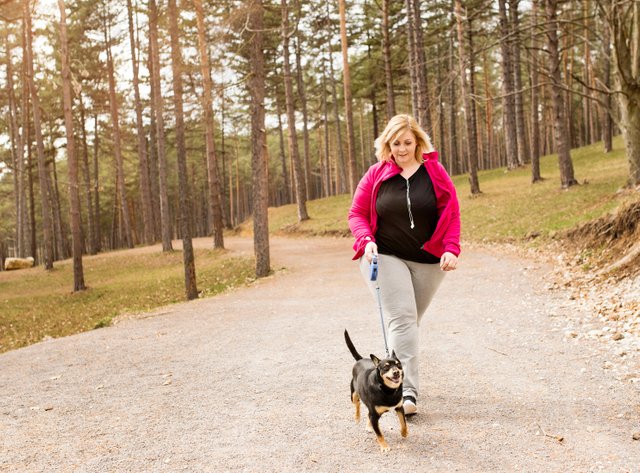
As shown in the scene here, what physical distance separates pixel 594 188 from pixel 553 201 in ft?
4.79

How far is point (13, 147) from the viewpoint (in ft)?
112

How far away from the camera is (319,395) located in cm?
522

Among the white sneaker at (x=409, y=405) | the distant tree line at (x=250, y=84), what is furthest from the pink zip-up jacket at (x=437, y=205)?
the distant tree line at (x=250, y=84)

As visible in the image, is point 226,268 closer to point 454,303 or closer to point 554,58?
point 454,303

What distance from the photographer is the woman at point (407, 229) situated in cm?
420

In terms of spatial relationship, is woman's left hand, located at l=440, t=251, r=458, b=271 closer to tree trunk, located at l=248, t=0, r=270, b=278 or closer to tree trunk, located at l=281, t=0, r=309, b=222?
tree trunk, located at l=248, t=0, r=270, b=278

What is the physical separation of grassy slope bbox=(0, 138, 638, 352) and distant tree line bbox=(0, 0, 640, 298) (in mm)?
1260

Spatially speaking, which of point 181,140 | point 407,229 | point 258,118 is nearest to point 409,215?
point 407,229

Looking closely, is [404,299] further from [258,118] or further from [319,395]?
[258,118]

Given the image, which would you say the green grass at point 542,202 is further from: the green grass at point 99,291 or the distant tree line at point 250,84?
the green grass at point 99,291

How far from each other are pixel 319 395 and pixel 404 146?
2561 millimetres

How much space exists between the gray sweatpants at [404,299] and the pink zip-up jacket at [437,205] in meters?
0.18

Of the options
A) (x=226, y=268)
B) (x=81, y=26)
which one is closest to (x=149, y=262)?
(x=226, y=268)

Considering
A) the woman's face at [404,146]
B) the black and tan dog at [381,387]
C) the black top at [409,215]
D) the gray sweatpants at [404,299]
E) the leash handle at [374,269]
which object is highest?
the woman's face at [404,146]
